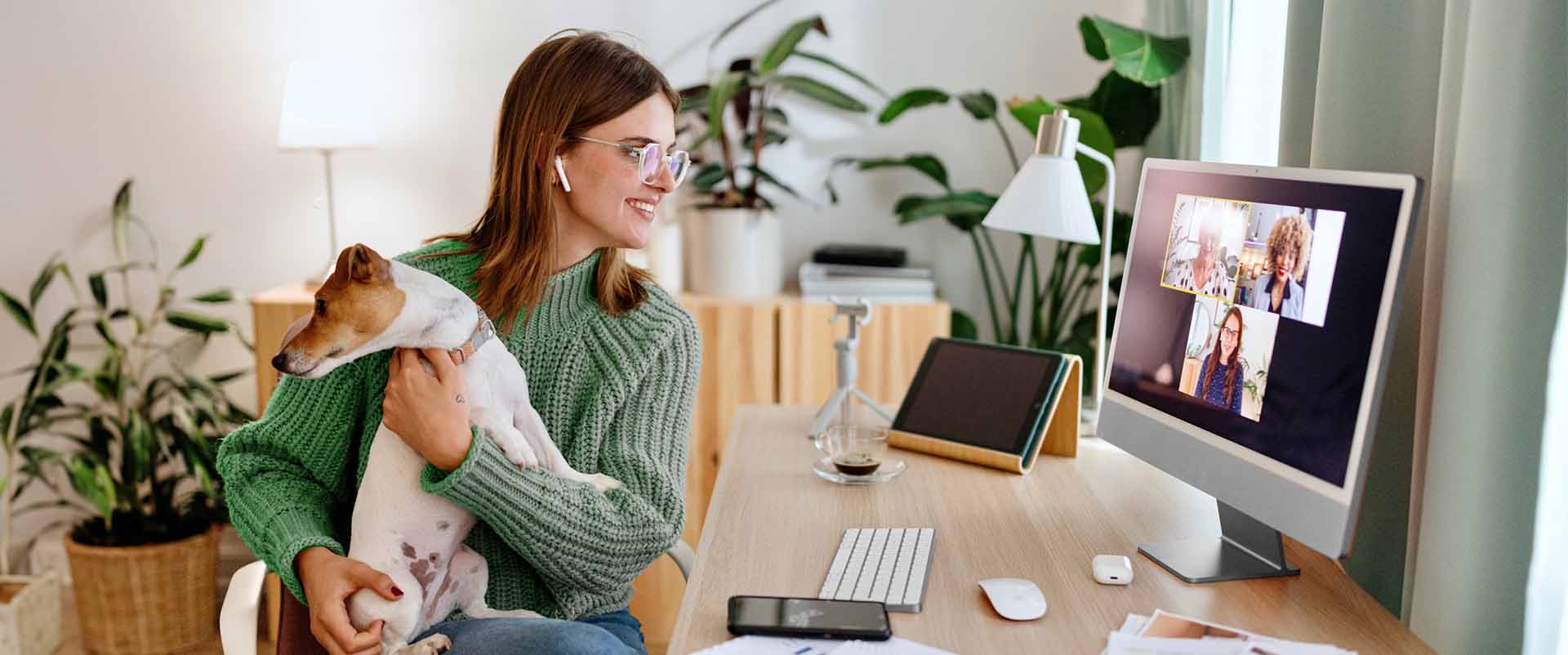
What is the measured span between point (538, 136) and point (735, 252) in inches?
52.1

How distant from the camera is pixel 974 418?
182cm

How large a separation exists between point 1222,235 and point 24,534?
10.4ft

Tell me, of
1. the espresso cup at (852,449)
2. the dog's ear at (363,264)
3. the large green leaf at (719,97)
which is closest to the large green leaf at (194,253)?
the large green leaf at (719,97)

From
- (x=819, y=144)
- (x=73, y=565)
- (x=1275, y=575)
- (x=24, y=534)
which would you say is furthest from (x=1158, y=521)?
(x=24, y=534)

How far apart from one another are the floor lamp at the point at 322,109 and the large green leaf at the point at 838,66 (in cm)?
103

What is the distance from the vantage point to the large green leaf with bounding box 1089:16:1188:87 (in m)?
2.23

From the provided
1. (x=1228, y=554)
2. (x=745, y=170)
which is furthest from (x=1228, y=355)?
(x=745, y=170)

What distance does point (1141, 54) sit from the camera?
7.34 ft

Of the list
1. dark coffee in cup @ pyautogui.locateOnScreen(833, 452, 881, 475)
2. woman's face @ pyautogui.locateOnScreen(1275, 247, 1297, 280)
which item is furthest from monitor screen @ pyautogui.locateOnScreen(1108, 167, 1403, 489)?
dark coffee in cup @ pyautogui.locateOnScreen(833, 452, 881, 475)

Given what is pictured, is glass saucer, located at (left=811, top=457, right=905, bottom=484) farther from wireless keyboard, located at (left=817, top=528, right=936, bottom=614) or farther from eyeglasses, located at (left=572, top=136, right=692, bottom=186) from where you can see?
eyeglasses, located at (left=572, top=136, right=692, bottom=186)

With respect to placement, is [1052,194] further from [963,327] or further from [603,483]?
[963,327]

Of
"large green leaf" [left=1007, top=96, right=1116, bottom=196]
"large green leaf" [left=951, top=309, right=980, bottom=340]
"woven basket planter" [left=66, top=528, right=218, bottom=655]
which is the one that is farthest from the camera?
"large green leaf" [left=951, top=309, right=980, bottom=340]

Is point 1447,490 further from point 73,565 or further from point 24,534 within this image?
point 24,534

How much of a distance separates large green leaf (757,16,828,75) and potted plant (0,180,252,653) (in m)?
1.38
